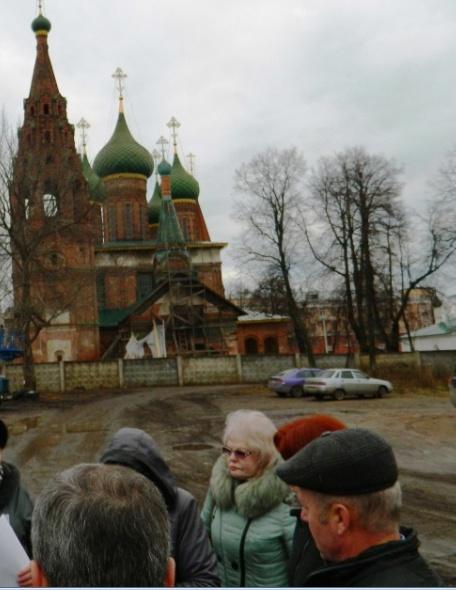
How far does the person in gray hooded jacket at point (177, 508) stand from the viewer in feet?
8.21

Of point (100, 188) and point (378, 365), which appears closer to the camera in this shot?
point (378, 365)

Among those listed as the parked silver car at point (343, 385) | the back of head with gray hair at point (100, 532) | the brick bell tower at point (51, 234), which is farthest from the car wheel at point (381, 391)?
the back of head with gray hair at point (100, 532)

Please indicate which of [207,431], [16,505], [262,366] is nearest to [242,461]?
[16,505]

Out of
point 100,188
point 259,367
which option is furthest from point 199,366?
point 100,188

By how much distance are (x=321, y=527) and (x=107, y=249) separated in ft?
158

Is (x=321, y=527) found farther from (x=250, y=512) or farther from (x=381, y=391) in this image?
(x=381, y=391)

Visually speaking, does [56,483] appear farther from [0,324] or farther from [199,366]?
[199,366]

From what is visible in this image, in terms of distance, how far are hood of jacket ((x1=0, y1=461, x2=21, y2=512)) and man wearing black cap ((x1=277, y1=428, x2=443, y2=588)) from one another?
1.75m

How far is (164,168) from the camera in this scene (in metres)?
52.1

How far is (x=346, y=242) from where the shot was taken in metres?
32.3

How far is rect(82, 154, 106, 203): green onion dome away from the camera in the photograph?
3753 centimetres

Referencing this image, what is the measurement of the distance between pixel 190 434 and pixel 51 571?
12.9 metres

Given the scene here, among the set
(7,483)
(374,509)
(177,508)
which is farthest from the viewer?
(7,483)

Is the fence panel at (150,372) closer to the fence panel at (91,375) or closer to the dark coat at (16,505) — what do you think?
the fence panel at (91,375)
